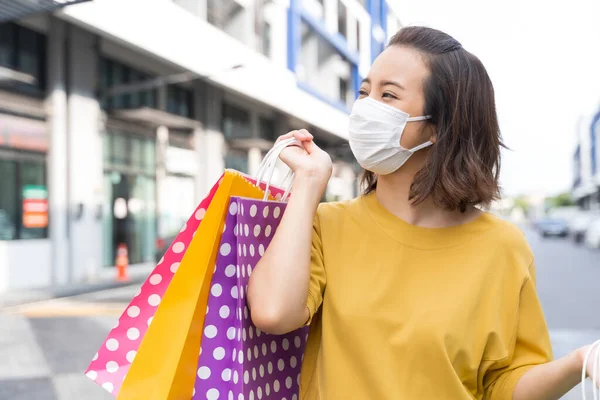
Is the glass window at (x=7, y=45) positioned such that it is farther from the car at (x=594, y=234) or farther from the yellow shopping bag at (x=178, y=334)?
the car at (x=594, y=234)

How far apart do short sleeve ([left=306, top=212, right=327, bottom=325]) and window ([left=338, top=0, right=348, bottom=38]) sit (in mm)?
25802

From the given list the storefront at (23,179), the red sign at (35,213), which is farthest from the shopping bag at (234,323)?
the red sign at (35,213)

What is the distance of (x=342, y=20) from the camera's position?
27.7m

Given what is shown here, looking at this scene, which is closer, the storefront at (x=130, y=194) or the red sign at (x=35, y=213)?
the red sign at (x=35, y=213)

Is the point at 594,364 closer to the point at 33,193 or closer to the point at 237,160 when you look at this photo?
the point at 33,193

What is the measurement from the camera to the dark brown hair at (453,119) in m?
1.40

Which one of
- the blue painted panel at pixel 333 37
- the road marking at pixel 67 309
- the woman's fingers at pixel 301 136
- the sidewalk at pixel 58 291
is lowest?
the sidewalk at pixel 58 291

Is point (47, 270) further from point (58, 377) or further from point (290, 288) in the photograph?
point (290, 288)

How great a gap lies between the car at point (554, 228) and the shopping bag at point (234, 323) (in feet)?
132

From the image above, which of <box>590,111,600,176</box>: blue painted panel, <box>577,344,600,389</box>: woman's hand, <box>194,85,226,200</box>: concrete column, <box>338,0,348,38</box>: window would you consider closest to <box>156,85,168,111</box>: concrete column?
<box>194,85,226,200</box>: concrete column

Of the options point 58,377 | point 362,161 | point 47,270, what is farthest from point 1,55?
point 362,161

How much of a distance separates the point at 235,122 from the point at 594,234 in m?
15.5

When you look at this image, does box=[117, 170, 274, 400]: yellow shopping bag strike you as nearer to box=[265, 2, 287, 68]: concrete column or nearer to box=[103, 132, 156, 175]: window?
box=[103, 132, 156, 175]: window

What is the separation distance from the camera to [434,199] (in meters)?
1.43
